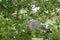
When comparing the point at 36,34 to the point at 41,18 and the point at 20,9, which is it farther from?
the point at 20,9

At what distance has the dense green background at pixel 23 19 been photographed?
1602mm

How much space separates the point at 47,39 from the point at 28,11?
11.7 inches

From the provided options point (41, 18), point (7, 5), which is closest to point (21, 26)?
point (41, 18)

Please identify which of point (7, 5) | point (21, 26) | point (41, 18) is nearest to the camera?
point (21, 26)

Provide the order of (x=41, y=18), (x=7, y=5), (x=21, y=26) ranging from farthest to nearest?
(x=7, y=5) → (x=41, y=18) → (x=21, y=26)

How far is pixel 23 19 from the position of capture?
1.72 m

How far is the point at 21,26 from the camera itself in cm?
162

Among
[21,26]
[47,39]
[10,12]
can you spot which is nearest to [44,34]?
[47,39]

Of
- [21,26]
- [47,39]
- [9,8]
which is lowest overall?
[47,39]

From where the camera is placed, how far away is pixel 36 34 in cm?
165

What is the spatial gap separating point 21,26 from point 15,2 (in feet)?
1.13

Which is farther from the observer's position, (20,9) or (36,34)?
(20,9)

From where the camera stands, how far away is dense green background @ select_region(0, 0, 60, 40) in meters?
1.60

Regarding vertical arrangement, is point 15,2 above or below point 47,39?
above
